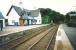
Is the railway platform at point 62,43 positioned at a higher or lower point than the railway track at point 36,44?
higher

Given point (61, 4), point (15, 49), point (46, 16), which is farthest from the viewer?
point (46, 16)

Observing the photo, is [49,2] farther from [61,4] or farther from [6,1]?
[6,1]

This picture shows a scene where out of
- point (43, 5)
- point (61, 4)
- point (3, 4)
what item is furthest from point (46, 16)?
point (3, 4)

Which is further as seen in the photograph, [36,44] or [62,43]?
[62,43]

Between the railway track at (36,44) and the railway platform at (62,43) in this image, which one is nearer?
the railway platform at (62,43)

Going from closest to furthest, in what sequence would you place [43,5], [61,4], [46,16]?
[61,4], [43,5], [46,16]

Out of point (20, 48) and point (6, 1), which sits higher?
point (6, 1)

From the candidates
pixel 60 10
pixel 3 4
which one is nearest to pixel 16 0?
pixel 3 4

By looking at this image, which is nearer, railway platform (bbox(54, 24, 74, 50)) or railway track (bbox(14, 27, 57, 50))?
railway platform (bbox(54, 24, 74, 50))

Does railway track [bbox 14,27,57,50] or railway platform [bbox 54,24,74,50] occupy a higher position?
railway platform [bbox 54,24,74,50]

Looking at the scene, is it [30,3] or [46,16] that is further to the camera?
[46,16]

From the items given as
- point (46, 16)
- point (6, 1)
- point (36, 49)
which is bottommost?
point (36, 49)

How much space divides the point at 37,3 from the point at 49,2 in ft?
1.50

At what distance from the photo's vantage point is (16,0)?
8281 millimetres
